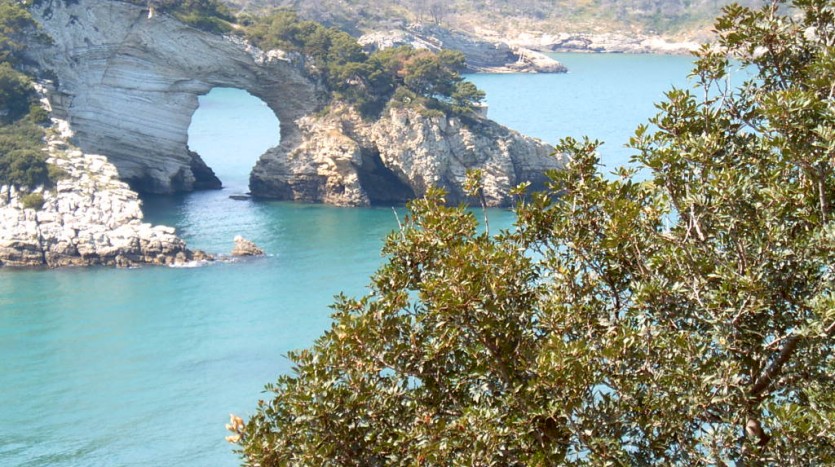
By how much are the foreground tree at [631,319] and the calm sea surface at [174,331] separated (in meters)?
16.1

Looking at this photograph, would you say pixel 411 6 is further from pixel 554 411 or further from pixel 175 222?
pixel 554 411

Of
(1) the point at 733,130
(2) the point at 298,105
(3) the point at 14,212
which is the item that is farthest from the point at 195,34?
(1) the point at 733,130

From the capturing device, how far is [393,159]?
179 feet

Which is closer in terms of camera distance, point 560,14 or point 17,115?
point 17,115

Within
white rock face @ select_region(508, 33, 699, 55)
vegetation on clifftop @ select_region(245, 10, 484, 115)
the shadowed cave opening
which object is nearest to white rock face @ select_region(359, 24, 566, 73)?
white rock face @ select_region(508, 33, 699, 55)

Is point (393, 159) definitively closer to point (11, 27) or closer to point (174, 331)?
point (11, 27)

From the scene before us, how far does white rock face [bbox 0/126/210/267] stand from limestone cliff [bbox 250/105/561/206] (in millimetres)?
12789

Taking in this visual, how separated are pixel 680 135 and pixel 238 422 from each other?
16.4 ft

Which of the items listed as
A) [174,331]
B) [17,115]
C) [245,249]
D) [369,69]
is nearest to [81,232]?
[245,249]

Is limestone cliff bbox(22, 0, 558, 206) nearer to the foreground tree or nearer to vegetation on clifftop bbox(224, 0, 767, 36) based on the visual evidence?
the foreground tree

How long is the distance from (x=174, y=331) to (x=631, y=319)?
2781 centimetres

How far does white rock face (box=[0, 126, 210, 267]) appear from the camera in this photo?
41.6 metres

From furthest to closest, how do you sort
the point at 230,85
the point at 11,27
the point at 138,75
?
the point at 230,85, the point at 138,75, the point at 11,27

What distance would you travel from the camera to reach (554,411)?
26.7 ft
